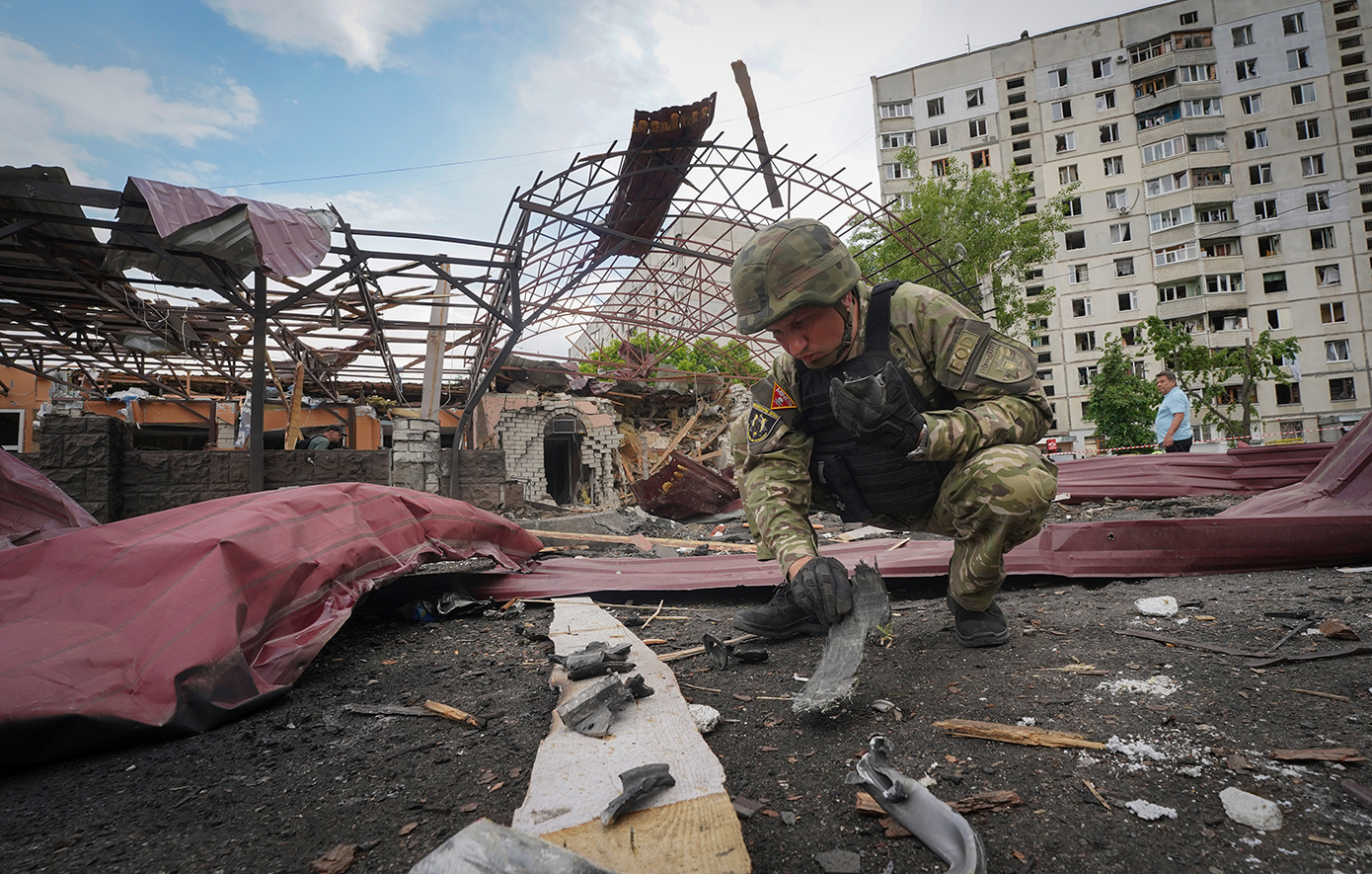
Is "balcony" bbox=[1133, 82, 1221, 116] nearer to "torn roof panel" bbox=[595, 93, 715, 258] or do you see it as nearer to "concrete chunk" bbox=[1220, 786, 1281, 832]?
"torn roof panel" bbox=[595, 93, 715, 258]

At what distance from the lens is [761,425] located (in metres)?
2.27

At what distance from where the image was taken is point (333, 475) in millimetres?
6285

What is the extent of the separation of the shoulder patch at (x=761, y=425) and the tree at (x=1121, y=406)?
19.4m

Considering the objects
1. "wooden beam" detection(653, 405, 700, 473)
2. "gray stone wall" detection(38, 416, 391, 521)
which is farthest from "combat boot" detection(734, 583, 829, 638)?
"wooden beam" detection(653, 405, 700, 473)

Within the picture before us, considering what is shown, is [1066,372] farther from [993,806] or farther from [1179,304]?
[993,806]

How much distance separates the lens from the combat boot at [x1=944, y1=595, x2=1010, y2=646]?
1960 mm

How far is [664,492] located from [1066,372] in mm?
28572

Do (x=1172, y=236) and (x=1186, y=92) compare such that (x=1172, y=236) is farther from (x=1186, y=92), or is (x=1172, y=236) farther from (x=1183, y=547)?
(x=1183, y=547)

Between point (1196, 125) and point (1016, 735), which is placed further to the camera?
point (1196, 125)

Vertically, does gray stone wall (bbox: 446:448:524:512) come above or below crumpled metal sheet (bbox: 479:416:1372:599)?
above

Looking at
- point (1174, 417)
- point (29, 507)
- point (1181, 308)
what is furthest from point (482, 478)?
point (1181, 308)

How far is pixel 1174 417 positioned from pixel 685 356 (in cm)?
1656

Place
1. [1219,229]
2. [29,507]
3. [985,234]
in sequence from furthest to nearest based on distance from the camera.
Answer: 1. [1219,229]
2. [985,234]
3. [29,507]

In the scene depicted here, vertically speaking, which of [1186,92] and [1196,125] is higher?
[1186,92]
